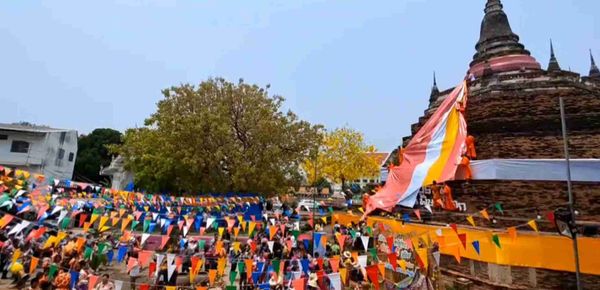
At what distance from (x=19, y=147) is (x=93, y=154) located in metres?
19.0

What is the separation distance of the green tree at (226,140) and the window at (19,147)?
17.0 metres

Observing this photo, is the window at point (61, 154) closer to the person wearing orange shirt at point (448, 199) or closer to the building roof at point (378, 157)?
the building roof at point (378, 157)

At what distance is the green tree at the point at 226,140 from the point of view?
76.8 ft

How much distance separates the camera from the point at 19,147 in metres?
35.4

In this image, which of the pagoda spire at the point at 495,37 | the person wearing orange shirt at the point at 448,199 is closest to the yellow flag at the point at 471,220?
the person wearing orange shirt at the point at 448,199

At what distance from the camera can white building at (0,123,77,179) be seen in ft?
115

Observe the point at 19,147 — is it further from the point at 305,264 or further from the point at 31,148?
the point at 305,264

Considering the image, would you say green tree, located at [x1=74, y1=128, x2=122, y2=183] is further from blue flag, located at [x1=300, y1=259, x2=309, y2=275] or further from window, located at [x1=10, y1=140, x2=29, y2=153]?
blue flag, located at [x1=300, y1=259, x2=309, y2=275]

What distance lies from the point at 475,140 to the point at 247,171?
43.9 feet

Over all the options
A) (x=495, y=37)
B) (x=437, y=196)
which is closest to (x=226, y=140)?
(x=437, y=196)

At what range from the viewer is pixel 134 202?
20000mm

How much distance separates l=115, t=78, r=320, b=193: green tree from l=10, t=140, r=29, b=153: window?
55.8 ft

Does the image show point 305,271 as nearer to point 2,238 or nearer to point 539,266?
point 539,266

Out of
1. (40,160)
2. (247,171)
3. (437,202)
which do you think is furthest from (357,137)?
(40,160)
